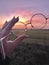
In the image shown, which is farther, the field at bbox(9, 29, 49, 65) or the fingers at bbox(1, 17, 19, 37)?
the field at bbox(9, 29, 49, 65)

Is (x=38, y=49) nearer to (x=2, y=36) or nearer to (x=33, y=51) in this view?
(x=33, y=51)

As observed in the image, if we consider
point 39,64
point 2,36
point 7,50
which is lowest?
point 39,64

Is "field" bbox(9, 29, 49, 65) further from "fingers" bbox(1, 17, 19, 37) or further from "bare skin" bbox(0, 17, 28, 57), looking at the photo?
"fingers" bbox(1, 17, 19, 37)

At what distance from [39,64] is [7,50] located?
1.47m

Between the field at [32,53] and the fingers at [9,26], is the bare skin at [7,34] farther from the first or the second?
the field at [32,53]

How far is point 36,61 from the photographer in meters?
3.31

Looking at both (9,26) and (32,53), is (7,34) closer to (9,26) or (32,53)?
(9,26)

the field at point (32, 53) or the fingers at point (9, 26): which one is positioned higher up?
the fingers at point (9, 26)

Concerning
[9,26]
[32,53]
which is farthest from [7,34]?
[32,53]

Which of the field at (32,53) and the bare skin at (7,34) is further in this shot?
the field at (32,53)

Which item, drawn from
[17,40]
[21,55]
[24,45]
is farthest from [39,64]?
[17,40]

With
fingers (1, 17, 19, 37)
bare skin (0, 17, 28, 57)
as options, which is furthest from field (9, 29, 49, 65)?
fingers (1, 17, 19, 37)

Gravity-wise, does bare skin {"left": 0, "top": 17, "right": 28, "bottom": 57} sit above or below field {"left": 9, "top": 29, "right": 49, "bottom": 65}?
above

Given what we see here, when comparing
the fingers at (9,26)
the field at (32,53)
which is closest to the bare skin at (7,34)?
the fingers at (9,26)
